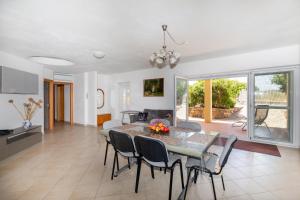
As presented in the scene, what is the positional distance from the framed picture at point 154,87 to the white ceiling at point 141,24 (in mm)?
2208

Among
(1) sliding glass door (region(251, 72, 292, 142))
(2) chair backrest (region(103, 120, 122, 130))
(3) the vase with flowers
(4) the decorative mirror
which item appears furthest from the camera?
(4) the decorative mirror

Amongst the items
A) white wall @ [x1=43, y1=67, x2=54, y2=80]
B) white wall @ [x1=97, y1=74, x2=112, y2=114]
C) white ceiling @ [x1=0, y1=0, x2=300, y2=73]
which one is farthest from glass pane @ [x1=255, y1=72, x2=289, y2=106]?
white wall @ [x1=43, y1=67, x2=54, y2=80]

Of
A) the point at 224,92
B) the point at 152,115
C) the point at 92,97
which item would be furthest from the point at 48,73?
the point at 224,92

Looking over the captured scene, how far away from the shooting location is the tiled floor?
2.02 meters

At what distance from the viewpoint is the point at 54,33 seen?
2.73 metres

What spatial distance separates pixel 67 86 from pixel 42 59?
11.3ft

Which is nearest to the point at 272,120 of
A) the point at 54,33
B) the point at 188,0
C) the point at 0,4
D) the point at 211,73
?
the point at 211,73

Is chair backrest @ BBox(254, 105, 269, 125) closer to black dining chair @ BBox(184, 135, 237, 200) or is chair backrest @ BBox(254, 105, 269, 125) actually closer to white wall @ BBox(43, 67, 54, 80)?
black dining chair @ BBox(184, 135, 237, 200)

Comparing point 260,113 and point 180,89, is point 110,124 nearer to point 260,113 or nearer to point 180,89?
point 180,89

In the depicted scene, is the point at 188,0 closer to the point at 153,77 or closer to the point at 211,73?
the point at 211,73

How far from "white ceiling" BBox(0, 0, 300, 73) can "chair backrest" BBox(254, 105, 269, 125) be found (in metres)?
1.59

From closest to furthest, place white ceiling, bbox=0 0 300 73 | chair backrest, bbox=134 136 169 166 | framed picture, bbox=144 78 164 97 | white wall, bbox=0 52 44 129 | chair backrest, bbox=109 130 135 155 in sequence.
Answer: chair backrest, bbox=134 136 169 166 → white ceiling, bbox=0 0 300 73 → chair backrest, bbox=109 130 135 155 → white wall, bbox=0 52 44 129 → framed picture, bbox=144 78 164 97

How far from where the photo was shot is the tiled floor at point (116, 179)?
6.64 ft

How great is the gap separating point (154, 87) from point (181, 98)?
1359 mm
